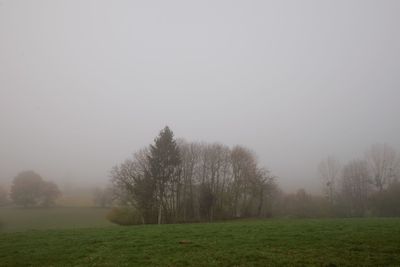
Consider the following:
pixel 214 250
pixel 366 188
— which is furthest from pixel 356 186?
pixel 214 250

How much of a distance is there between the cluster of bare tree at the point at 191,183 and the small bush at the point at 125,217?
1162 millimetres

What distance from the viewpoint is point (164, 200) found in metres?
48.2

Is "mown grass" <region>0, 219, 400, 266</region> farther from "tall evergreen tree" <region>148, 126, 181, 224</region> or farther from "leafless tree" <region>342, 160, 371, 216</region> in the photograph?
"leafless tree" <region>342, 160, 371, 216</region>

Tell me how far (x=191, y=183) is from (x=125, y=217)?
49.4 ft

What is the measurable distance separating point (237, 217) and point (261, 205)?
22.1ft

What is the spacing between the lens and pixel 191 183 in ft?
184

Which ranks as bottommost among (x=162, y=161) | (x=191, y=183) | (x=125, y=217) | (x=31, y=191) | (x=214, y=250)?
(x=125, y=217)

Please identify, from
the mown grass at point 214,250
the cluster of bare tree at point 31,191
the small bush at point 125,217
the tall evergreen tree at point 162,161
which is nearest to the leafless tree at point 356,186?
the tall evergreen tree at point 162,161

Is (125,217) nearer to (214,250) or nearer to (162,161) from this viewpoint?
(162,161)

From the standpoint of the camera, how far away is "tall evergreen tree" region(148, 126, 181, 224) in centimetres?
4447

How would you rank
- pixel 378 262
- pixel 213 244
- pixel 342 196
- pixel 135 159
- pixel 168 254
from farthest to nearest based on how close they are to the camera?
pixel 342 196
pixel 135 159
pixel 213 244
pixel 168 254
pixel 378 262

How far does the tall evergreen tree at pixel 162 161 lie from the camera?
44.5 metres

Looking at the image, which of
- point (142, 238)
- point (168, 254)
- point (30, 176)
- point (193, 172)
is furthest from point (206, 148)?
point (30, 176)

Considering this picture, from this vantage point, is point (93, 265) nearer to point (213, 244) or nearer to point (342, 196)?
point (213, 244)
